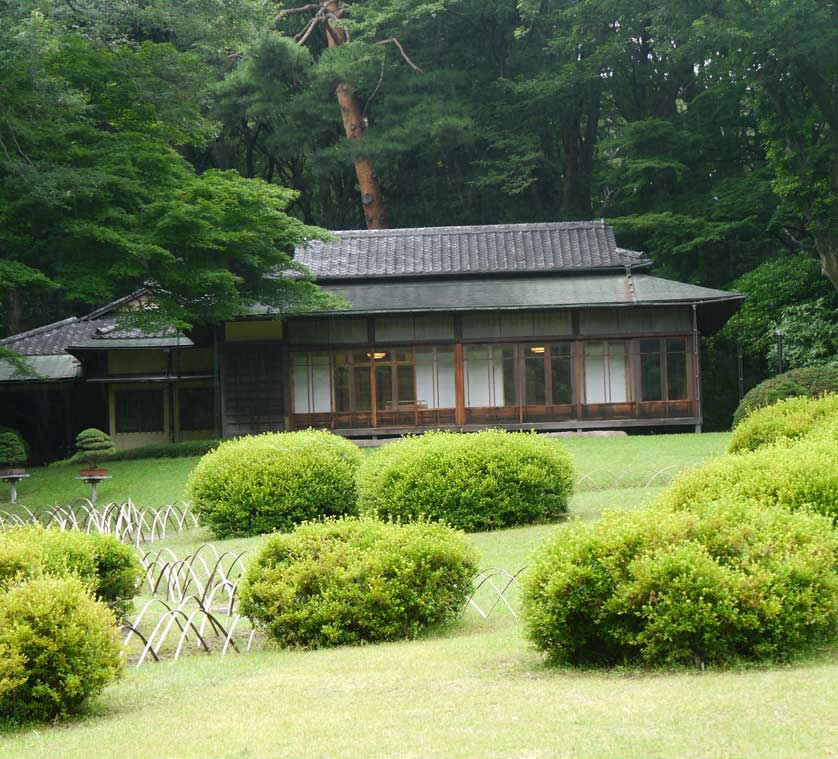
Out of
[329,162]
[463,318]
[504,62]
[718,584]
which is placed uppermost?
[504,62]

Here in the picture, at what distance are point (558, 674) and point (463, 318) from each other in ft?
71.1

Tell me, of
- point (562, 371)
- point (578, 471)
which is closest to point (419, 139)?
point (562, 371)

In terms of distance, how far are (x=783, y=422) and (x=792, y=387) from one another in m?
9.07

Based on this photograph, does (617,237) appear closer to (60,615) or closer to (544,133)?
(544,133)

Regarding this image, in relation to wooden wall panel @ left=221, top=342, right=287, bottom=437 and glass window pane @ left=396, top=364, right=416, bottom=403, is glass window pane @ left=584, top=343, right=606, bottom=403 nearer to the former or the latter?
glass window pane @ left=396, top=364, right=416, bottom=403

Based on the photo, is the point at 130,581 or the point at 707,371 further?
the point at 707,371

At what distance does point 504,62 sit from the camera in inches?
1555

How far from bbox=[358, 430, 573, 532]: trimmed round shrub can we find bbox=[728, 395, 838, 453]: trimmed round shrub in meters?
2.17

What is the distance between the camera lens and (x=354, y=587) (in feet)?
26.2

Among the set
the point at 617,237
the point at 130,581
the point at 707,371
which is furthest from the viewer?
the point at 617,237

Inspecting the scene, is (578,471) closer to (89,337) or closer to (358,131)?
(89,337)

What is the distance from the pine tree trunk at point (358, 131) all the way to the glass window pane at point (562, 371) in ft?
40.3

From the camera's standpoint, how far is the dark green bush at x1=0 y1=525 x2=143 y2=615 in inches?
310

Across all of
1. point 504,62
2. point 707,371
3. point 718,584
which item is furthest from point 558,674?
point 504,62
